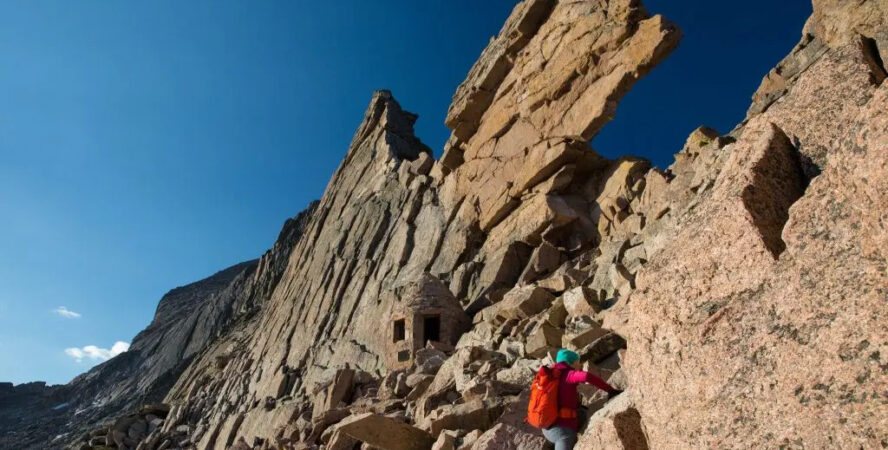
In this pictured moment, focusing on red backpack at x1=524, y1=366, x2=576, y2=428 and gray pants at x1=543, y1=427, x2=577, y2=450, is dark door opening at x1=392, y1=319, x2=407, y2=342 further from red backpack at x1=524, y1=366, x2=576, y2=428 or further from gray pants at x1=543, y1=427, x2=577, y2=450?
gray pants at x1=543, y1=427, x2=577, y2=450

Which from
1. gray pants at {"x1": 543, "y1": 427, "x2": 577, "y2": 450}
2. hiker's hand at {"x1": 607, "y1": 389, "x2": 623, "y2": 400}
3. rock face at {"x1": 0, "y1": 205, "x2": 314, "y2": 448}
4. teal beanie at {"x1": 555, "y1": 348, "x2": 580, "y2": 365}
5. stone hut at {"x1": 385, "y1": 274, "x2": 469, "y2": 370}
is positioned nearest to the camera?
gray pants at {"x1": 543, "y1": 427, "x2": 577, "y2": 450}

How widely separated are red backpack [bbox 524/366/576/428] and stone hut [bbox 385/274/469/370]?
13.3 metres

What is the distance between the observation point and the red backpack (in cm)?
704

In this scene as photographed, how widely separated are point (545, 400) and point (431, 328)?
51.0ft

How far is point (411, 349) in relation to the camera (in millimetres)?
20875

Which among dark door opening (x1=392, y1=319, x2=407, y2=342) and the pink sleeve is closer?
the pink sleeve

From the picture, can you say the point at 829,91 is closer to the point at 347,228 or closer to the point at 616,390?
the point at 616,390

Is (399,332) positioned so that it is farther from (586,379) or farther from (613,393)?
(586,379)

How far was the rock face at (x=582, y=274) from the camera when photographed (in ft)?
12.8

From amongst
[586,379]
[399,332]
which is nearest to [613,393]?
[586,379]

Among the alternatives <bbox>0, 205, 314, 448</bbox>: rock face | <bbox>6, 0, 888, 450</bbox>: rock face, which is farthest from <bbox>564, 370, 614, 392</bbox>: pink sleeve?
<bbox>0, 205, 314, 448</bbox>: rock face

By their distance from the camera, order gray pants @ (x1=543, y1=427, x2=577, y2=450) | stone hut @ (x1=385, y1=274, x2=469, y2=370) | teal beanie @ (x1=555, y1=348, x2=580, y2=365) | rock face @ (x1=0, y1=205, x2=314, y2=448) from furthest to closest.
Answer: rock face @ (x1=0, y1=205, x2=314, y2=448) → stone hut @ (x1=385, y1=274, x2=469, y2=370) → teal beanie @ (x1=555, y1=348, x2=580, y2=365) → gray pants @ (x1=543, y1=427, x2=577, y2=450)

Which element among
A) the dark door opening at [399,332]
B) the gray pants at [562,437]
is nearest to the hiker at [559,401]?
the gray pants at [562,437]

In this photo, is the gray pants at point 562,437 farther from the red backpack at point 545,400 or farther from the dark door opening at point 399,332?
the dark door opening at point 399,332
